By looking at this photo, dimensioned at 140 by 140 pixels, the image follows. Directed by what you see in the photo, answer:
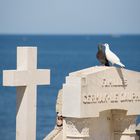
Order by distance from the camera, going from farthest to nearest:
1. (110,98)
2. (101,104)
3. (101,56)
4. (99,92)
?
(101,56), (110,98), (101,104), (99,92)

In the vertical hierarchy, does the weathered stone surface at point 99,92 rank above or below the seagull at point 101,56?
below

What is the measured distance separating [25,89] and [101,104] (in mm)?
1183

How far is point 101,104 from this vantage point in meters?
17.2

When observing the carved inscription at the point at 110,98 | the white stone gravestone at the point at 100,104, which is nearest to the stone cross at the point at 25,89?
the white stone gravestone at the point at 100,104

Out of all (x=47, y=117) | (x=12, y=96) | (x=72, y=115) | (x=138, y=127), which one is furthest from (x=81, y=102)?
(x=12, y=96)

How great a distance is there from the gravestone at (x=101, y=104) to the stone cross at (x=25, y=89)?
0.51 metres

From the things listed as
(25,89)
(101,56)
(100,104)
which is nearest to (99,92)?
(100,104)

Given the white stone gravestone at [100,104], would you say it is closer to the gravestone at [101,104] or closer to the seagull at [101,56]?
the gravestone at [101,104]

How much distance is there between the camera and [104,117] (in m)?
17.8

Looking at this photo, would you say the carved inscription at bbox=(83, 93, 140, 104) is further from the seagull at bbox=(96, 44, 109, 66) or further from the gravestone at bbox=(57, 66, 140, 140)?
the seagull at bbox=(96, 44, 109, 66)

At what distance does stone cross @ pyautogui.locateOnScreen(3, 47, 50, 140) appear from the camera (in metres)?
16.9

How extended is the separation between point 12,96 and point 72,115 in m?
30.7

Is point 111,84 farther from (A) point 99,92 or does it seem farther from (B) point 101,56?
(B) point 101,56

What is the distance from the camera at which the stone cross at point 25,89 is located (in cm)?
1692
